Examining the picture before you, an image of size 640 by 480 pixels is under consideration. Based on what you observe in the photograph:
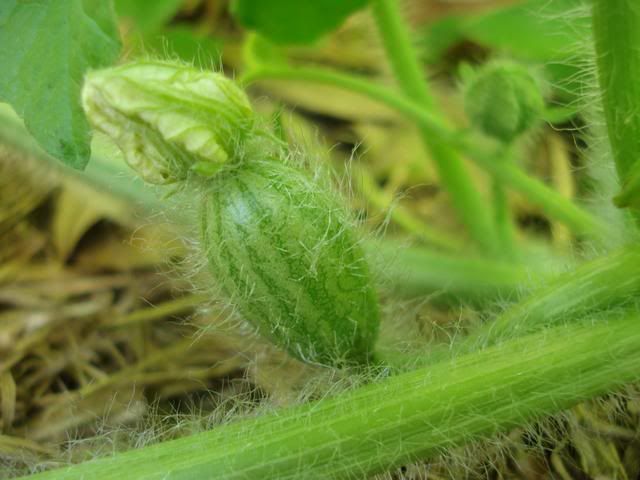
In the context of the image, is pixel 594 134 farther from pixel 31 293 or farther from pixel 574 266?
pixel 31 293

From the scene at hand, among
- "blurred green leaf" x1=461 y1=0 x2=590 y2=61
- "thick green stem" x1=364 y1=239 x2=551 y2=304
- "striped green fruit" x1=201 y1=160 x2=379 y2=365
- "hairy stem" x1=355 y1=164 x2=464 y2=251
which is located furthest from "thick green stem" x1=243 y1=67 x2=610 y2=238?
"striped green fruit" x1=201 y1=160 x2=379 y2=365

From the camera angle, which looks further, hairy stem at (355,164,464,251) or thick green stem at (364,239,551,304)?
hairy stem at (355,164,464,251)

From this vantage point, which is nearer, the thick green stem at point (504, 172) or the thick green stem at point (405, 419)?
the thick green stem at point (405, 419)

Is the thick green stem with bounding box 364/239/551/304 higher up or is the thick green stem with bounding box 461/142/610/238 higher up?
the thick green stem with bounding box 461/142/610/238

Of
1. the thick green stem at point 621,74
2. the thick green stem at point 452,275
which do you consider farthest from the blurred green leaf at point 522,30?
the thick green stem at point 621,74

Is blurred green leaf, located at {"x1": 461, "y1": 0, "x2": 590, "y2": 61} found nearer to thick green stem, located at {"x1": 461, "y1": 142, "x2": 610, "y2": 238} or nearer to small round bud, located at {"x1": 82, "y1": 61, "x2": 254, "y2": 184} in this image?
thick green stem, located at {"x1": 461, "y1": 142, "x2": 610, "y2": 238}

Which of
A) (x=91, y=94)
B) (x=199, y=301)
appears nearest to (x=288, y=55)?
(x=199, y=301)

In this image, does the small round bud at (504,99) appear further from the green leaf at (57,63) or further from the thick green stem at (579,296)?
the green leaf at (57,63)
